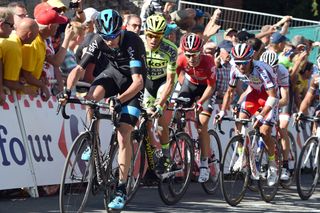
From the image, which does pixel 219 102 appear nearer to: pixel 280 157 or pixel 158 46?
pixel 280 157

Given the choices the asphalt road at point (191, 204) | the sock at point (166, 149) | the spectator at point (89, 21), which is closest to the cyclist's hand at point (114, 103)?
the asphalt road at point (191, 204)

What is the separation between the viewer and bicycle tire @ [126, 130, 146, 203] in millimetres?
9914

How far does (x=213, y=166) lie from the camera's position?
41.9 ft

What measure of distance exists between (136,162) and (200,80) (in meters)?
2.61

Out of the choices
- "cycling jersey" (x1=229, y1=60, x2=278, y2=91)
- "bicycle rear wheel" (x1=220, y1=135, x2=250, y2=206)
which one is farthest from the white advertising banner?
"cycling jersey" (x1=229, y1=60, x2=278, y2=91)

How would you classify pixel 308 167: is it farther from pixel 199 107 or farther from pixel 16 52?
pixel 16 52

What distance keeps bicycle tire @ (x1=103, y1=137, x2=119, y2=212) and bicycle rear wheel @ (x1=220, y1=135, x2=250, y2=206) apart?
232 cm

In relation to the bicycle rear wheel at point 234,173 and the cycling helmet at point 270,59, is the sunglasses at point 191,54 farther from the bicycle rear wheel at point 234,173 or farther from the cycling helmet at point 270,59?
the cycling helmet at point 270,59

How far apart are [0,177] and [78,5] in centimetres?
376

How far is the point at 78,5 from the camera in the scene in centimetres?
1287

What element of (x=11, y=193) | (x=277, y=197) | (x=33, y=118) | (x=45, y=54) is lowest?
(x=277, y=197)

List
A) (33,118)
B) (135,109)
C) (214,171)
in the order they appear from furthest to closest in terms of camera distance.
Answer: (214,171)
(33,118)
(135,109)

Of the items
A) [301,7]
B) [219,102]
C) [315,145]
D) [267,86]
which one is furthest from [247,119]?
[301,7]

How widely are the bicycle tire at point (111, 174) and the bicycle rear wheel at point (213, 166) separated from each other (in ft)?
10.9
